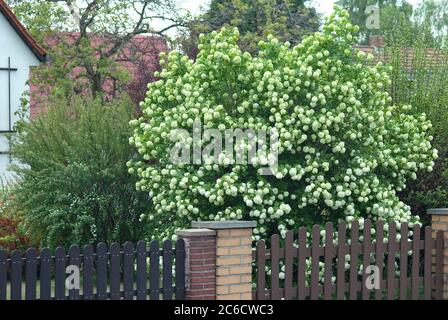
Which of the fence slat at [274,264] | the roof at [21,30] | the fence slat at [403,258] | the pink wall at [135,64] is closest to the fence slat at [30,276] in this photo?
the fence slat at [274,264]

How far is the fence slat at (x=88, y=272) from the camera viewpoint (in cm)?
713

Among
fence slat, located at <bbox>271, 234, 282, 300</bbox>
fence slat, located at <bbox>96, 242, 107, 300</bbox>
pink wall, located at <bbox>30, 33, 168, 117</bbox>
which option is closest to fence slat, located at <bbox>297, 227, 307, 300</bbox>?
fence slat, located at <bbox>271, 234, 282, 300</bbox>

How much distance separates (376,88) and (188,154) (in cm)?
259

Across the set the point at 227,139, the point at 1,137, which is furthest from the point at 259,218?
the point at 1,137

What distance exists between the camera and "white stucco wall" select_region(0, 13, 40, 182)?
59.1 ft

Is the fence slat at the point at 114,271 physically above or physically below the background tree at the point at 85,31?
below

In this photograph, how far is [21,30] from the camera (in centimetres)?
1803

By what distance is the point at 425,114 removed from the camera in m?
11.6

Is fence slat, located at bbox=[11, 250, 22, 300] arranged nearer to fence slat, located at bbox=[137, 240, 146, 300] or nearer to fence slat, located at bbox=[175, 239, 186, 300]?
fence slat, located at bbox=[137, 240, 146, 300]

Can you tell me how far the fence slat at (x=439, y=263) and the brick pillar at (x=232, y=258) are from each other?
2.41 meters

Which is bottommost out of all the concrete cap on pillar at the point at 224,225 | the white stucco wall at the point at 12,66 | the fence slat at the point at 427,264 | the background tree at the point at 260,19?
the fence slat at the point at 427,264

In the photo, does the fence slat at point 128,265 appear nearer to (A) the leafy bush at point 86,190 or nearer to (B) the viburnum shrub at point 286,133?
(B) the viburnum shrub at point 286,133

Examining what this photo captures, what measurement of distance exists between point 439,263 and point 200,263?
9.89 feet
